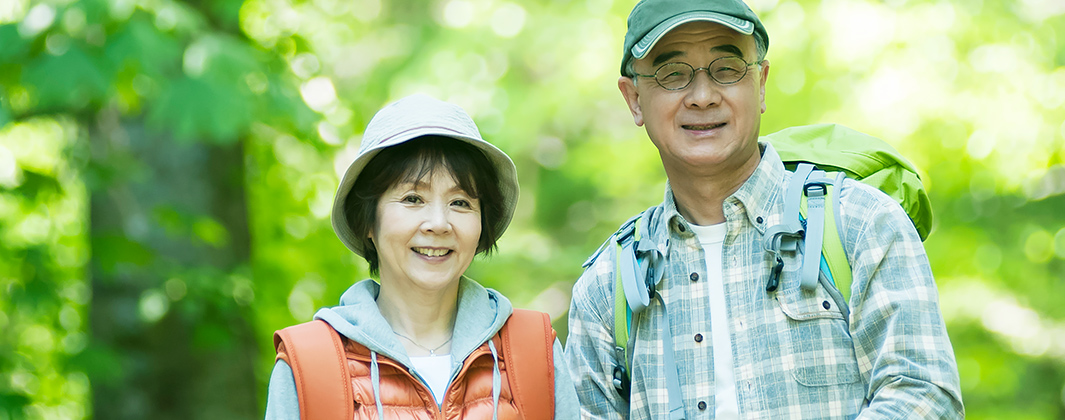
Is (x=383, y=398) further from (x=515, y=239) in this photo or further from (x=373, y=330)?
(x=515, y=239)

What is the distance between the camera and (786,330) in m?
2.55

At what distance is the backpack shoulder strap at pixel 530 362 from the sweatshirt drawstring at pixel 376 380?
0.35m

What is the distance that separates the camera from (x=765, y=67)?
2.89 metres

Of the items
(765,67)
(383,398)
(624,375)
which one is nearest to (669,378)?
(624,375)

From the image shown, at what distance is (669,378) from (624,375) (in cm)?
19

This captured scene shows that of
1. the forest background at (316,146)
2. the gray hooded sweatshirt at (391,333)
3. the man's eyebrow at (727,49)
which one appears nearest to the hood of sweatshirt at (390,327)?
the gray hooded sweatshirt at (391,333)

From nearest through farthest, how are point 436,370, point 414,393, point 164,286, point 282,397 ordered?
1. point 282,397
2. point 414,393
3. point 436,370
4. point 164,286

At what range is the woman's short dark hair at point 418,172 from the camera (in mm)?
2498

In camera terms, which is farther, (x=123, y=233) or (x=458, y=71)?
(x=458, y=71)

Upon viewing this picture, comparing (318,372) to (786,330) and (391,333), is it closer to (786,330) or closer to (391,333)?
(391,333)

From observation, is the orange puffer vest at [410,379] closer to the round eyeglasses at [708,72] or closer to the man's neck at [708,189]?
the man's neck at [708,189]

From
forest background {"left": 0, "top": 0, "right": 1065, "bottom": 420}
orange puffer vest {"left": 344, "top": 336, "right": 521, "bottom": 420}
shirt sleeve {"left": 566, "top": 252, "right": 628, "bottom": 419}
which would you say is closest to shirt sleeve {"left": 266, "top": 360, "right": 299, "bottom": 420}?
orange puffer vest {"left": 344, "top": 336, "right": 521, "bottom": 420}

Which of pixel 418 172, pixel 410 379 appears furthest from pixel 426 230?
pixel 410 379

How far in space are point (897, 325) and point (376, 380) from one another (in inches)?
52.9
